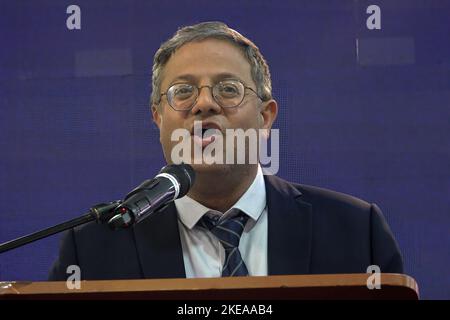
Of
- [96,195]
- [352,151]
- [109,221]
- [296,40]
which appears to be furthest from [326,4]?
[109,221]

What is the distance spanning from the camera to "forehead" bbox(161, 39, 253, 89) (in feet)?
4.66

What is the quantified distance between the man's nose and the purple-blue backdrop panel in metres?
0.64

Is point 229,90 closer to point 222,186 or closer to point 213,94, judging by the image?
point 213,94

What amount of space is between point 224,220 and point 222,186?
0.09m

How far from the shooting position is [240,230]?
1.38 m

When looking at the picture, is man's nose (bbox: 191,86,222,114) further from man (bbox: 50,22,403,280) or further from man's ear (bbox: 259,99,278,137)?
man's ear (bbox: 259,99,278,137)

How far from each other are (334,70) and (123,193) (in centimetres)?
78

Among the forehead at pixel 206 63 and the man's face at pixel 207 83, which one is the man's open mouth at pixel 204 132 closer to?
the man's face at pixel 207 83

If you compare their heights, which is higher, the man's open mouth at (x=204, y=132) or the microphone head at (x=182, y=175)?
the man's open mouth at (x=204, y=132)

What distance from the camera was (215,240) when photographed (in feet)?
4.51

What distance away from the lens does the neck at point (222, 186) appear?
1421 millimetres

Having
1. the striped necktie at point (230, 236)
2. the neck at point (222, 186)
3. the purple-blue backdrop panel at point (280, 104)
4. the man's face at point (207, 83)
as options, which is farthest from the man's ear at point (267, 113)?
the purple-blue backdrop panel at point (280, 104)

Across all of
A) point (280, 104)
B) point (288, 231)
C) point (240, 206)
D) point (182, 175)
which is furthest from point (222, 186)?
point (280, 104)

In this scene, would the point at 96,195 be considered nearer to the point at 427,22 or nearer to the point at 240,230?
the point at 240,230
